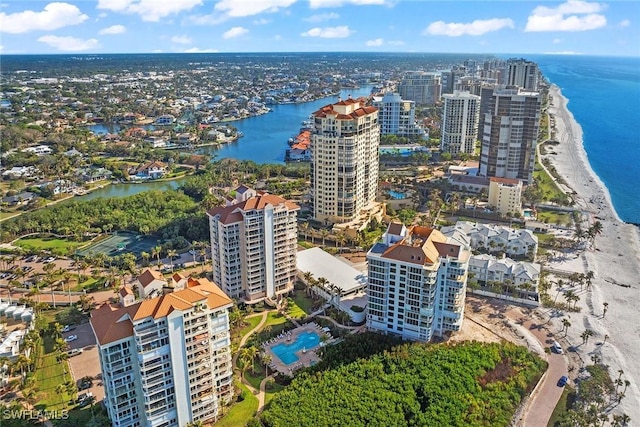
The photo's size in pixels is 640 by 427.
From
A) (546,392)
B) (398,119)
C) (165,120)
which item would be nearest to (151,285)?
(546,392)

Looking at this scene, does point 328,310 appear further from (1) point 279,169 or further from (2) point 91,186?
(2) point 91,186

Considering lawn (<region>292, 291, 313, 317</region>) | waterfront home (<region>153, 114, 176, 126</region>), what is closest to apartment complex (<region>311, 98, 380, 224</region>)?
lawn (<region>292, 291, 313, 317</region>)

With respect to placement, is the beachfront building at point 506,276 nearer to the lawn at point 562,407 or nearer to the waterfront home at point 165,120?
the lawn at point 562,407

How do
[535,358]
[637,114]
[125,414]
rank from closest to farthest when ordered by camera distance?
1. [125,414]
2. [535,358]
3. [637,114]

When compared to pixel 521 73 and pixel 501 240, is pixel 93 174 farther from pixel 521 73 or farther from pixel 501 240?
pixel 521 73

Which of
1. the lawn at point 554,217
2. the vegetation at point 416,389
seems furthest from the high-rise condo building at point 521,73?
the vegetation at point 416,389

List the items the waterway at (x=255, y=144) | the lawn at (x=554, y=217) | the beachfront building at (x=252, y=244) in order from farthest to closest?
the waterway at (x=255, y=144) < the lawn at (x=554, y=217) < the beachfront building at (x=252, y=244)

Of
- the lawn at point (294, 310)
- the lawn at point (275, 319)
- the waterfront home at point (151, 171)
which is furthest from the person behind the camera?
the waterfront home at point (151, 171)

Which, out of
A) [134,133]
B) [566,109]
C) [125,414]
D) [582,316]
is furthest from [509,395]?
[566,109]
